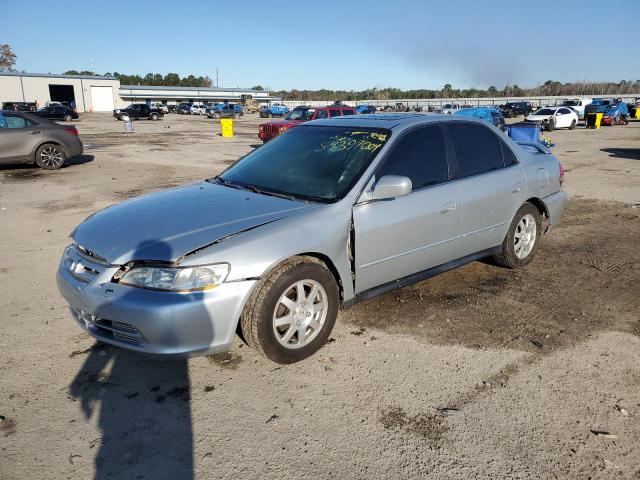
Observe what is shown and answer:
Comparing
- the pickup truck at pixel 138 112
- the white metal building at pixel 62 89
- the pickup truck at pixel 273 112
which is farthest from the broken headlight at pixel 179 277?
the white metal building at pixel 62 89

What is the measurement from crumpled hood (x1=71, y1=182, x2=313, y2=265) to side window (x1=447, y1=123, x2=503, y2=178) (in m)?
1.67

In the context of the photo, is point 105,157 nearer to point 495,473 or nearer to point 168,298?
point 168,298

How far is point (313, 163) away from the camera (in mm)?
3896

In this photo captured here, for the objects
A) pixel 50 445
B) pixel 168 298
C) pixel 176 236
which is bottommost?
pixel 50 445

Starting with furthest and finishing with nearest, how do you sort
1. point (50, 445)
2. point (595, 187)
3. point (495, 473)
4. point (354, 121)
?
point (595, 187), point (354, 121), point (50, 445), point (495, 473)

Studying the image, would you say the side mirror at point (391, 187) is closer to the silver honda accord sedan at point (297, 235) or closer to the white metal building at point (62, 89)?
the silver honda accord sedan at point (297, 235)

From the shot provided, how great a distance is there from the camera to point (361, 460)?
7.95 feet

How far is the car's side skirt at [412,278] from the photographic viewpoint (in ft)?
11.9

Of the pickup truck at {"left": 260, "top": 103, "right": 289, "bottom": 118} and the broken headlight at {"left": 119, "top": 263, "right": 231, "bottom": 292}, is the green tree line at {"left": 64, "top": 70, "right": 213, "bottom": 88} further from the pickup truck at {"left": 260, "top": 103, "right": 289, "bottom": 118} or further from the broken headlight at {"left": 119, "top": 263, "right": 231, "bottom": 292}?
the broken headlight at {"left": 119, "top": 263, "right": 231, "bottom": 292}

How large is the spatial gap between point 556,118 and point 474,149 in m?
30.0

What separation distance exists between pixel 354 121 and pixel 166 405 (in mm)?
2821

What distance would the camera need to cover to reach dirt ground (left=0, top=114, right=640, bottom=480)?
7.93 ft

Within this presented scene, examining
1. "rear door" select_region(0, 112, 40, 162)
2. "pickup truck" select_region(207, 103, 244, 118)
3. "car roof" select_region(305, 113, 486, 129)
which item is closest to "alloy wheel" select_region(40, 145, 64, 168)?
"rear door" select_region(0, 112, 40, 162)

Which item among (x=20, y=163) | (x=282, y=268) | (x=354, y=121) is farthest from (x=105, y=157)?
(x=282, y=268)
